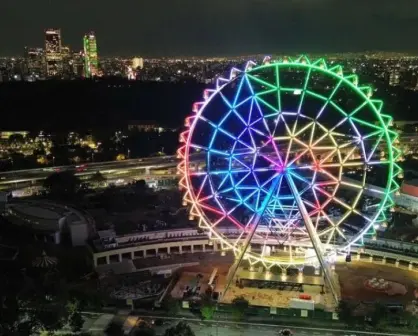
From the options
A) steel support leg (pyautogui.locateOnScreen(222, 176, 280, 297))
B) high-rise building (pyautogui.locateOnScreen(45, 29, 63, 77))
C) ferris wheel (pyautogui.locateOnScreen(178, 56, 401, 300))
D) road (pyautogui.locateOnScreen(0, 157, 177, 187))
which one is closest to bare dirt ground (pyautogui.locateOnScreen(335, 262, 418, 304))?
ferris wheel (pyautogui.locateOnScreen(178, 56, 401, 300))

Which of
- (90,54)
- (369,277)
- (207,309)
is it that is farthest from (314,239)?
(90,54)

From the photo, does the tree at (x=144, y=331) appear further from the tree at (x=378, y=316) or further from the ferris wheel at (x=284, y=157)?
the tree at (x=378, y=316)

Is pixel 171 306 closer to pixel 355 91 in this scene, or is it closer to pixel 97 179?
pixel 355 91

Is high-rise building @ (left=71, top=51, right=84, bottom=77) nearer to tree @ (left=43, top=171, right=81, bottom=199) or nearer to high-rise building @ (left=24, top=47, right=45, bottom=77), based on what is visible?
high-rise building @ (left=24, top=47, right=45, bottom=77)

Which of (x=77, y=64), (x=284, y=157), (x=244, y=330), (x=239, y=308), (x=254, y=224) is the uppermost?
(x=77, y=64)

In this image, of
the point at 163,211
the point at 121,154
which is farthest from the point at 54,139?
the point at 163,211

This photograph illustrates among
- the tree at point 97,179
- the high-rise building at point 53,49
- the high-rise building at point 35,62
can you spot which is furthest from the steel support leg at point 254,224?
the high-rise building at point 53,49
